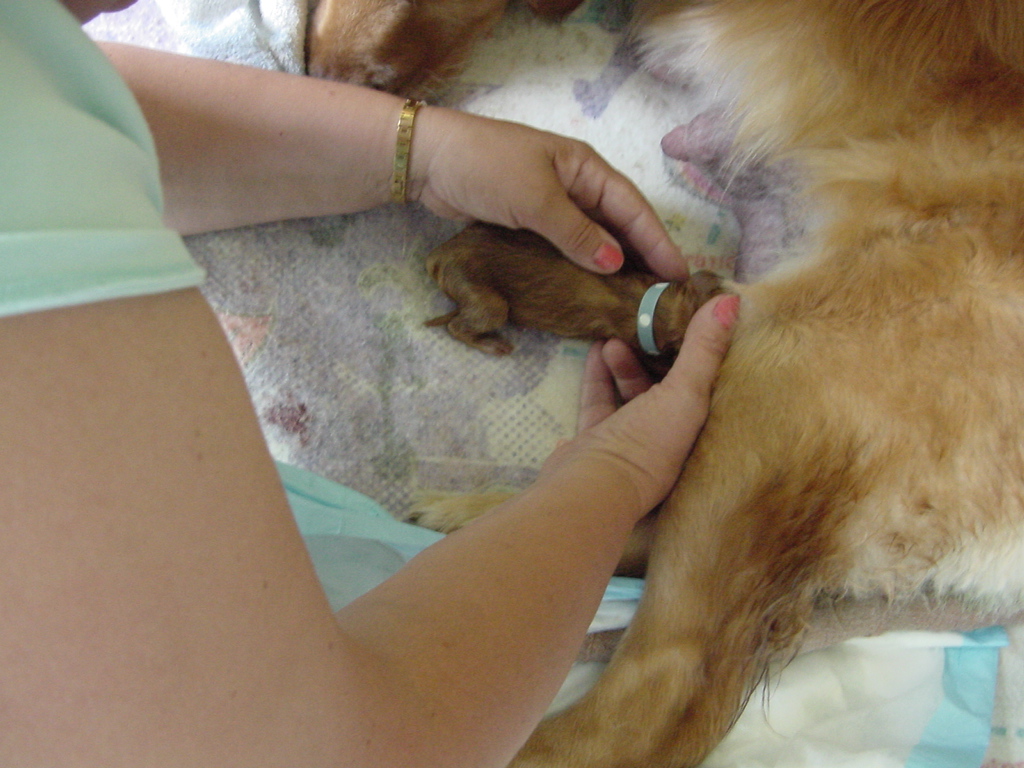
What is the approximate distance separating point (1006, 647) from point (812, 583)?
1.48 ft

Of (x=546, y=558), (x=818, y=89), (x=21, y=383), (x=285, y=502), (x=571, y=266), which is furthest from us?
(x=571, y=266)

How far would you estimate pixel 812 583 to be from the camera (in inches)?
31.7

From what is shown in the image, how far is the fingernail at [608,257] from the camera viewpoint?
1.02 metres

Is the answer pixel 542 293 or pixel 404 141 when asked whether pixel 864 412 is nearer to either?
pixel 542 293

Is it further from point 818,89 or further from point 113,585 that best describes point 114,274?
point 818,89

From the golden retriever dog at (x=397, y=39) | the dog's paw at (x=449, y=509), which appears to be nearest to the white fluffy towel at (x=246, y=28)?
the golden retriever dog at (x=397, y=39)

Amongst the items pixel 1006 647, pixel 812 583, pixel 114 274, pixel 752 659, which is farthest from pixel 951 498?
pixel 114 274

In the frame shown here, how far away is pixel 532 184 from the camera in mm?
967

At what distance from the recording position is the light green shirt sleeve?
0.32 meters

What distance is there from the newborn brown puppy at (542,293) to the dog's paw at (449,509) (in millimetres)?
235

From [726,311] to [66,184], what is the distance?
31.0 inches

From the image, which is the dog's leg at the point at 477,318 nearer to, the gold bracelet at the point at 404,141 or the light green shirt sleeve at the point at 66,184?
the gold bracelet at the point at 404,141

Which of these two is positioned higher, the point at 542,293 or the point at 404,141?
the point at 404,141

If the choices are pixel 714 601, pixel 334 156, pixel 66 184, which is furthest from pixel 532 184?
pixel 66 184
